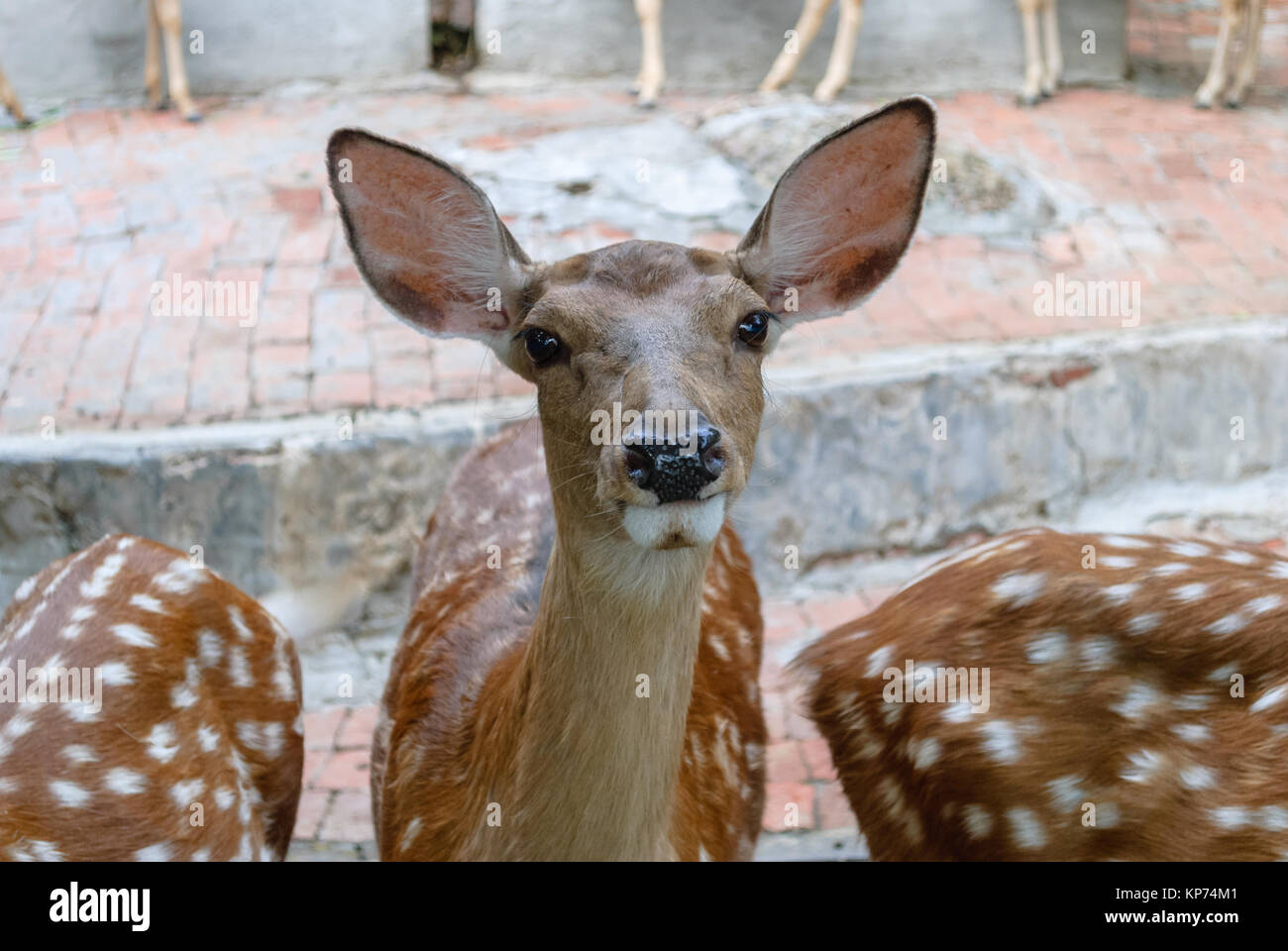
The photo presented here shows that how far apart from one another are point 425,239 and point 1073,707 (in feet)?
5.29

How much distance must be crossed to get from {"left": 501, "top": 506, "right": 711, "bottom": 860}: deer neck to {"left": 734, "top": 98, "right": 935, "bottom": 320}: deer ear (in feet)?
2.20

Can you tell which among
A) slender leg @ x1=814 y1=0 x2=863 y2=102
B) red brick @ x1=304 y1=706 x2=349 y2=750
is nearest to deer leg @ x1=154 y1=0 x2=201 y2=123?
slender leg @ x1=814 y1=0 x2=863 y2=102

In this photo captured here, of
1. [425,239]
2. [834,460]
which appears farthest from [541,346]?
[834,460]

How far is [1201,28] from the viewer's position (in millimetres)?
9734

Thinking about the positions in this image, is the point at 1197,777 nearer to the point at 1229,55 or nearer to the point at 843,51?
the point at 843,51

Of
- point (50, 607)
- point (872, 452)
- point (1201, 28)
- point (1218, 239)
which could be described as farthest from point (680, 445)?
point (1201, 28)

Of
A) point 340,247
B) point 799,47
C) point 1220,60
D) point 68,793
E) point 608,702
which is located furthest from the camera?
point 1220,60

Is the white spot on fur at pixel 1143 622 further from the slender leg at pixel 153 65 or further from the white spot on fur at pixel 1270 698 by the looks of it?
the slender leg at pixel 153 65

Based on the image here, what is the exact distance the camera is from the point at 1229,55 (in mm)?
8555

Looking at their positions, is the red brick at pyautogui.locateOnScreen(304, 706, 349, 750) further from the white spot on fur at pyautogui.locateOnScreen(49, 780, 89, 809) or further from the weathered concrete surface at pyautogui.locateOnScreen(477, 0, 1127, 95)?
the weathered concrete surface at pyautogui.locateOnScreen(477, 0, 1127, 95)

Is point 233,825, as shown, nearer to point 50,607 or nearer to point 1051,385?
point 50,607

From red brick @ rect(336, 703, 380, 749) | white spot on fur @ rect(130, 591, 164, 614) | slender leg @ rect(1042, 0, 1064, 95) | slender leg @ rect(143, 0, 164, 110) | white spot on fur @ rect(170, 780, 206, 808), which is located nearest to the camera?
white spot on fur @ rect(170, 780, 206, 808)

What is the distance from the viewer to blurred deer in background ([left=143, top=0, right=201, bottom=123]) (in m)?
7.74

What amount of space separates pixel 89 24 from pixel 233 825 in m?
6.23
